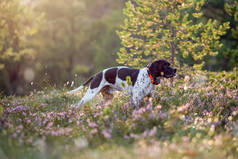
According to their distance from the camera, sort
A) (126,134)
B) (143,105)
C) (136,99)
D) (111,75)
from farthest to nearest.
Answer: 1. (111,75)
2. (136,99)
3. (143,105)
4. (126,134)

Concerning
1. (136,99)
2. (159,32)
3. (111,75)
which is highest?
(159,32)

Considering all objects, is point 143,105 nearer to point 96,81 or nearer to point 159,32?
point 96,81

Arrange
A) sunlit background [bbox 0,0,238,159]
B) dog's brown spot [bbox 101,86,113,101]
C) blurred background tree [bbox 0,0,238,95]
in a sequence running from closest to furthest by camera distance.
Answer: sunlit background [bbox 0,0,238,159] → dog's brown spot [bbox 101,86,113,101] → blurred background tree [bbox 0,0,238,95]

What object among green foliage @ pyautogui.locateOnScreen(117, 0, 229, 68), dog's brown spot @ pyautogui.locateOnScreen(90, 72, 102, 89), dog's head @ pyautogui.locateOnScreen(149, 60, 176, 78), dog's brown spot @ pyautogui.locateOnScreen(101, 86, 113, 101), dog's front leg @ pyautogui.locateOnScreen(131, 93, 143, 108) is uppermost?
green foliage @ pyautogui.locateOnScreen(117, 0, 229, 68)

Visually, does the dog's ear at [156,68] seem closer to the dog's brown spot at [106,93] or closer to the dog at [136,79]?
the dog at [136,79]

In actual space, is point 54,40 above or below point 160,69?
below

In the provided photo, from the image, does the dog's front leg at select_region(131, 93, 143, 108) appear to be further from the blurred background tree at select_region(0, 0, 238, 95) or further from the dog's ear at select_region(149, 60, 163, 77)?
the blurred background tree at select_region(0, 0, 238, 95)

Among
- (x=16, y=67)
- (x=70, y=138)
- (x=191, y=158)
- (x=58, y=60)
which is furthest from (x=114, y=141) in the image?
(x=58, y=60)

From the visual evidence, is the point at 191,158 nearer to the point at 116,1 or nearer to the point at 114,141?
the point at 114,141

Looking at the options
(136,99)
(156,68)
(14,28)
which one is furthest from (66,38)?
(136,99)

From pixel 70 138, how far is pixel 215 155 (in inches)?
84.0

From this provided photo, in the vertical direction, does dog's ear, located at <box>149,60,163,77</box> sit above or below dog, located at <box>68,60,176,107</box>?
above

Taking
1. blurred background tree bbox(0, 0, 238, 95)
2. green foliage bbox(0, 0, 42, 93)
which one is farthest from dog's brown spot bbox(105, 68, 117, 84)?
green foliage bbox(0, 0, 42, 93)

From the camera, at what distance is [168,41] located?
8641mm
